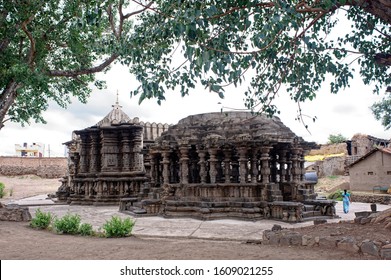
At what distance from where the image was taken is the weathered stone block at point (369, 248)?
5957mm

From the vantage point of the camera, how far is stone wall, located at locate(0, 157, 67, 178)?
44284 millimetres

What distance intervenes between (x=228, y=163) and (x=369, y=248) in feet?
26.1

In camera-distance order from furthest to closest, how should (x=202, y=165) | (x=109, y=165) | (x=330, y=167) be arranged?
(x=330, y=167) < (x=109, y=165) < (x=202, y=165)

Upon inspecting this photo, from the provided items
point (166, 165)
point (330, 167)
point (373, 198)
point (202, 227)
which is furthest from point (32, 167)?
point (202, 227)

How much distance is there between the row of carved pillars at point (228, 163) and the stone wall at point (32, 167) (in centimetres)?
3327

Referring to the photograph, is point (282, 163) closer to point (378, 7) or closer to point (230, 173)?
point (230, 173)

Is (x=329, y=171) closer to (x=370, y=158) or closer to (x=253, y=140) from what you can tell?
(x=370, y=158)

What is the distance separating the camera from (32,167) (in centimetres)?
4575

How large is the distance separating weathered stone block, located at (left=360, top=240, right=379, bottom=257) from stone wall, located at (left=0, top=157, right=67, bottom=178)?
44586 millimetres

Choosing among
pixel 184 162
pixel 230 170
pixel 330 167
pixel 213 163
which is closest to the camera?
pixel 213 163

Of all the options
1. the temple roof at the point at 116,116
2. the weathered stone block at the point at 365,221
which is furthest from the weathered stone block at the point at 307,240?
the temple roof at the point at 116,116

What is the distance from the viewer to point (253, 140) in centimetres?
1297

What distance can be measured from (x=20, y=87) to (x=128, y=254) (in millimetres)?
9143

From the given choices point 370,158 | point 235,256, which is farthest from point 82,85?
point 370,158
